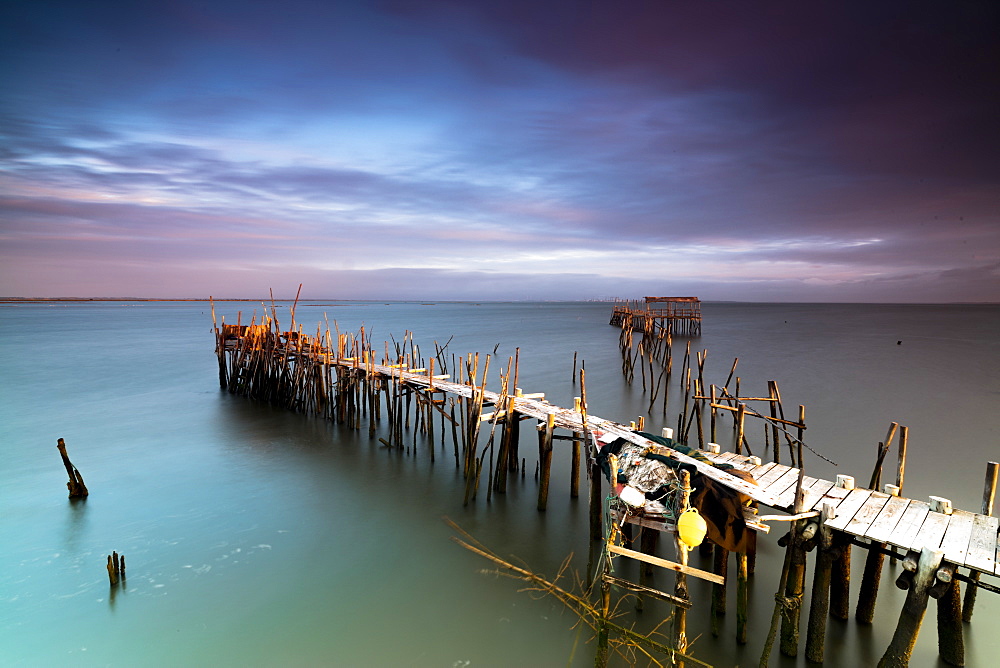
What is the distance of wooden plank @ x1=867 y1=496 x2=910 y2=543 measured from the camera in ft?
16.7

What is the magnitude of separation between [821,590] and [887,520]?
1106 millimetres

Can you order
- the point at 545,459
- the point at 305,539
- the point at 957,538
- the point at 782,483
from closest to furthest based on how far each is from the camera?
the point at 957,538 → the point at 782,483 → the point at 305,539 → the point at 545,459

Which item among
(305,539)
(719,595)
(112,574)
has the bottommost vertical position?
(305,539)

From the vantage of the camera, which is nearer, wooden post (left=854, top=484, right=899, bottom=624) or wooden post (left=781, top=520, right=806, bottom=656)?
wooden post (left=781, top=520, right=806, bottom=656)

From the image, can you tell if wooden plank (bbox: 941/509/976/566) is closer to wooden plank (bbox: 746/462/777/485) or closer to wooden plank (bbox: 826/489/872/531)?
wooden plank (bbox: 826/489/872/531)

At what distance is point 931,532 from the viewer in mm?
5137

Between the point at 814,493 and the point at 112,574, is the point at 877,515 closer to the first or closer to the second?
the point at 814,493

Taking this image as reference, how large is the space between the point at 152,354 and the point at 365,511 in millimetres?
27990

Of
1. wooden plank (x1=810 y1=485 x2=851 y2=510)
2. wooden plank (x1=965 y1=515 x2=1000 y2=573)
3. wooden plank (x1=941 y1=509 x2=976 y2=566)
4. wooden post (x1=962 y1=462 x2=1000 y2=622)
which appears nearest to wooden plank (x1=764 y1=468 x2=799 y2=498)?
wooden plank (x1=810 y1=485 x2=851 y2=510)

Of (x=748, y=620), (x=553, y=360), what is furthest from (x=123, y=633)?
(x=553, y=360)

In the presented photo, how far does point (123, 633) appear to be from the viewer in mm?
6000

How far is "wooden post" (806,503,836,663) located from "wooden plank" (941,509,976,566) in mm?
957

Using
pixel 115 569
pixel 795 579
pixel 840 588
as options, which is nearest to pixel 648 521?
pixel 795 579

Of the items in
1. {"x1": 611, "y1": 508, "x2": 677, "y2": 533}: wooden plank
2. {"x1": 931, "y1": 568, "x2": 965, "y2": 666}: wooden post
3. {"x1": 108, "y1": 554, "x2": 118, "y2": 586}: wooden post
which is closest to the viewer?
{"x1": 931, "y1": 568, "x2": 965, "y2": 666}: wooden post
